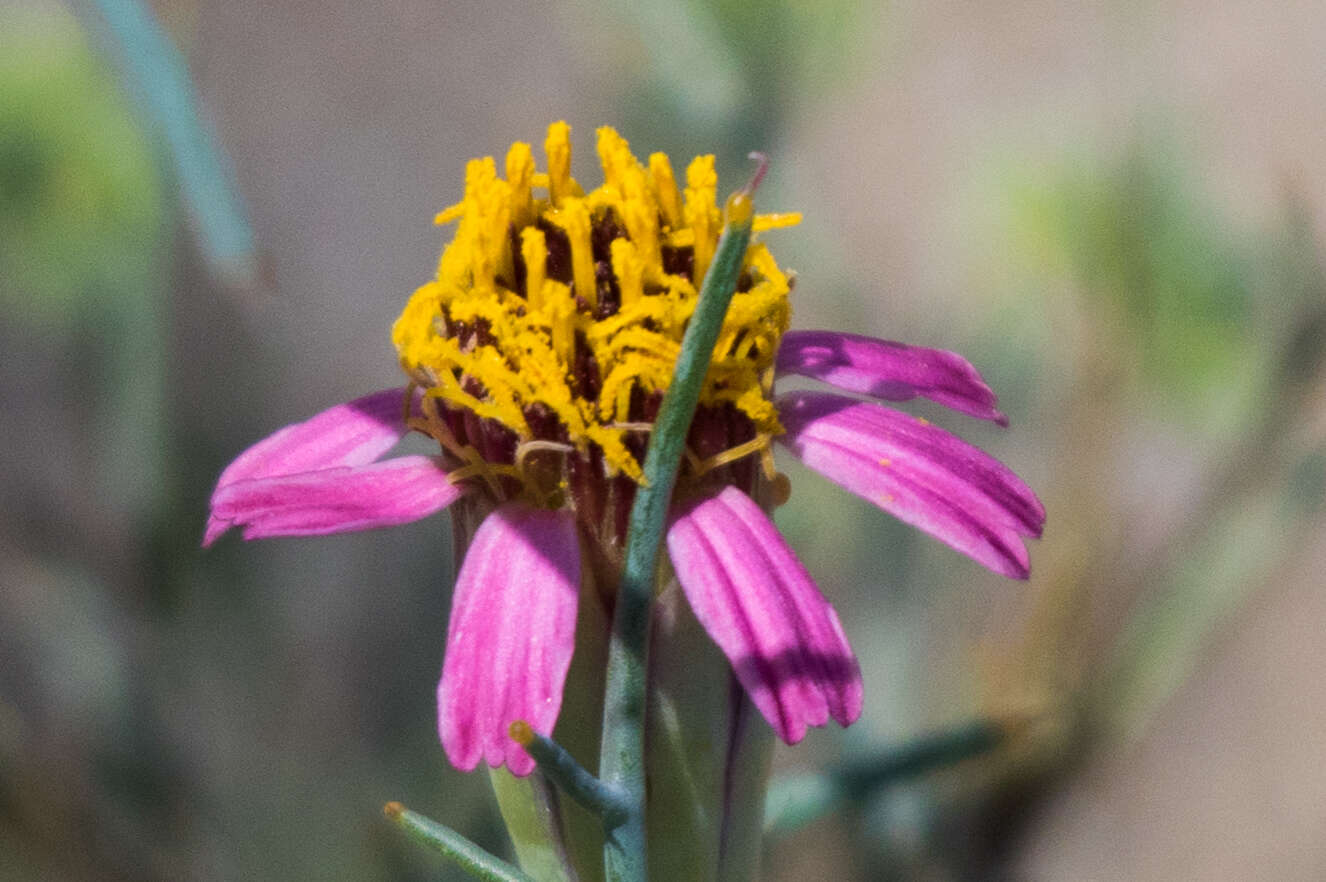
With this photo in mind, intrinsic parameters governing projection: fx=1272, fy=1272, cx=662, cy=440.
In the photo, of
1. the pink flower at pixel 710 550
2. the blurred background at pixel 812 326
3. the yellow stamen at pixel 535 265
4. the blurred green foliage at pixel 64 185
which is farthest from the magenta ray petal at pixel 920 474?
the blurred green foliage at pixel 64 185

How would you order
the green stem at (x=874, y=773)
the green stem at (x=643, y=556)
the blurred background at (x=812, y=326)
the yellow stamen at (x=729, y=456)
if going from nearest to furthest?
the green stem at (x=643, y=556), the yellow stamen at (x=729, y=456), the green stem at (x=874, y=773), the blurred background at (x=812, y=326)

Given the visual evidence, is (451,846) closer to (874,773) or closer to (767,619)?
(767,619)

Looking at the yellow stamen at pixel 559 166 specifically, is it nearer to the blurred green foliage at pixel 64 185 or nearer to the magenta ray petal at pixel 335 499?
the magenta ray petal at pixel 335 499

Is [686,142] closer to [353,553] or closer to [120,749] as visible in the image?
[353,553]

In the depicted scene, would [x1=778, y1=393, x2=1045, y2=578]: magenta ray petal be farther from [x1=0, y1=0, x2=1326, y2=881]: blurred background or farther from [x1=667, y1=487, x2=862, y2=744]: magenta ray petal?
[x1=0, y1=0, x2=1326, y2=881]: blurred background

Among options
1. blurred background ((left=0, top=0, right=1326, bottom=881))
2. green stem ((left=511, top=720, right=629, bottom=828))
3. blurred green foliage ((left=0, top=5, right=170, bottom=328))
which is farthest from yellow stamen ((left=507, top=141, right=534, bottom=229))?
blurred green foliage ((left=0, top=5, right=170, bottom=328))

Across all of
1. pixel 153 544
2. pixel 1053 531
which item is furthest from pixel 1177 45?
pixel 153 544
